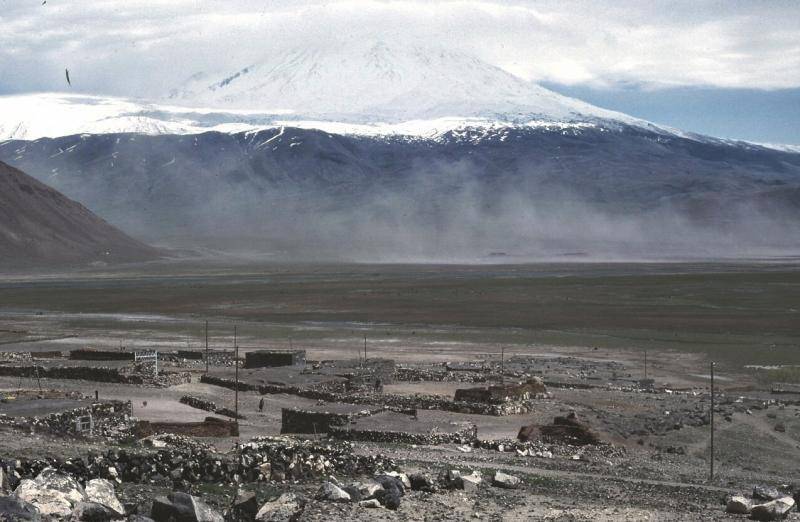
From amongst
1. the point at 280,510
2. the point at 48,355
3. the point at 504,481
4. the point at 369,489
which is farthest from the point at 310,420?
the point at 48,355

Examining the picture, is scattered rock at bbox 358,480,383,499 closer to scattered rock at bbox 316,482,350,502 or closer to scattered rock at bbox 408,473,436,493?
scattered rock at bbox 316,482,350,502

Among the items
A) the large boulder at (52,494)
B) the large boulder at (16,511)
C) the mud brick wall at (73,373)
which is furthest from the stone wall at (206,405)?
the large boulder at (16,511)

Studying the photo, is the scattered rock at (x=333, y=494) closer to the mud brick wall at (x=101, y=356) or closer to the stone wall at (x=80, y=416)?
the stone wall at (x=80, y=416)

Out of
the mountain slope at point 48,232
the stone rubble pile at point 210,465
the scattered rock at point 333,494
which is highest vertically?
the mountain slope at point 48,232

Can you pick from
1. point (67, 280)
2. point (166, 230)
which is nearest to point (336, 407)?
point (67, 280)

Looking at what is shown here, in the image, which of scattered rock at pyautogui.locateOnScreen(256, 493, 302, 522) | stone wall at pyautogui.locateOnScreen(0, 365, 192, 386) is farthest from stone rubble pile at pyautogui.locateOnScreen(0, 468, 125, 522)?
stone wall at pyautogui.locateOnScreen(0, 365, 192, 386)

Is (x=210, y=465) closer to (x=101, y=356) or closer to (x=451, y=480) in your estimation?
(x=451, y=480)
